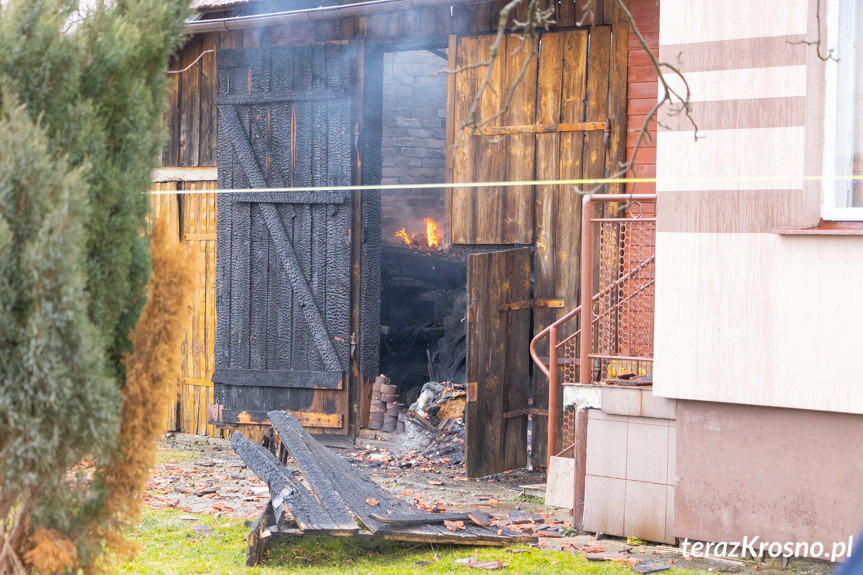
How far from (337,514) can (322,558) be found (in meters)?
0.32

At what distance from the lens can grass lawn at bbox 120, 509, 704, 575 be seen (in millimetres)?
5609

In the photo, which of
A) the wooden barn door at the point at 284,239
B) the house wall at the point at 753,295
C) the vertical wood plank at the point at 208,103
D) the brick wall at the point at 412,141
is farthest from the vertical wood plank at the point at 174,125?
the house wall at the point at 753,295

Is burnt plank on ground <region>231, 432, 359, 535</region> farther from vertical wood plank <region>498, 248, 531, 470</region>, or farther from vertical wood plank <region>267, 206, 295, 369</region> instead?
vertical wood plank <region>267, 206, 295, 369</region>

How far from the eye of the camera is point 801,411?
Result: 5641 mm

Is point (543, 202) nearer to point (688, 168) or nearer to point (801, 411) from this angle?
point (688, 168)

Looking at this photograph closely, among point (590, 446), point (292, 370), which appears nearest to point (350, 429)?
point (292, 370)

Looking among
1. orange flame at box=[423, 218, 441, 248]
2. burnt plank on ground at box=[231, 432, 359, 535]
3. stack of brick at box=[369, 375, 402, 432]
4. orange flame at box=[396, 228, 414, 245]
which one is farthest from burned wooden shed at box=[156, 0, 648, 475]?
burnt plank on ground at box=[231, 432, 359, 535]

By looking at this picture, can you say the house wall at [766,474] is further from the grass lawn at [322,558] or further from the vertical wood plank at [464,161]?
the vertical wood plank at [464,161]

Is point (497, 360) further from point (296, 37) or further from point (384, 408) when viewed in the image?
point (296, 37)

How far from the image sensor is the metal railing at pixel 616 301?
6.72 m

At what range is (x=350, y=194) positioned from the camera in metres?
10.1

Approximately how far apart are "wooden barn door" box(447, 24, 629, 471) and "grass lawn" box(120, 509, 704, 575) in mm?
3218

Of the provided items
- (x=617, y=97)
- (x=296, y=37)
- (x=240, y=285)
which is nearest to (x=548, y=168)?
(x=617, y=97)

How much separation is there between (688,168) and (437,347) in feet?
21.8
